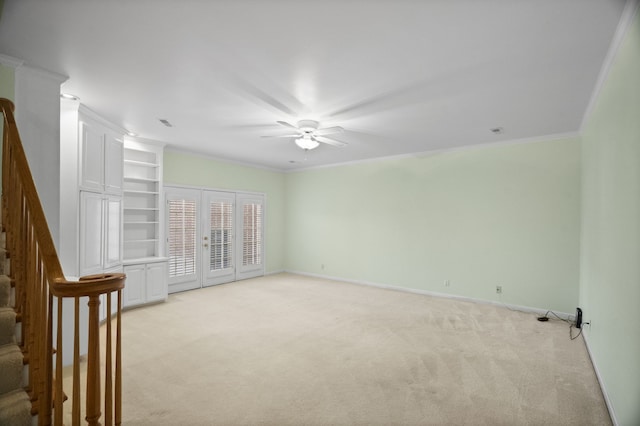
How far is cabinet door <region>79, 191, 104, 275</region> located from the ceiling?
1104mm

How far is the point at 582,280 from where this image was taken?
4098mm

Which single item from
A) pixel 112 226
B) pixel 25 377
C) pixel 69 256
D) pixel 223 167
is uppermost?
pixel 223 167

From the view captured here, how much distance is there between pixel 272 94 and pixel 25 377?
9.15ft

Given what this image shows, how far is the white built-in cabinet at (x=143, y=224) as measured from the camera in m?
4.85

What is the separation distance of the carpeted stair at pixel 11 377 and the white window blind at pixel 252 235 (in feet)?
17.0

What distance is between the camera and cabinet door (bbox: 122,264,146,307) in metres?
4.68

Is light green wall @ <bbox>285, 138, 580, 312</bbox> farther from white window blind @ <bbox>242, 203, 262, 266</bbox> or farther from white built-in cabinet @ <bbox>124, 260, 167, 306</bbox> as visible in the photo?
white built-in cabinet @ <bbox>124, 260, 167, 306</bbox>

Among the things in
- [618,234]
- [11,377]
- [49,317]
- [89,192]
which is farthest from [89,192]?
[618,234]

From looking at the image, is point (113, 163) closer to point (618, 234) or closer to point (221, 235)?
point (221, 235)

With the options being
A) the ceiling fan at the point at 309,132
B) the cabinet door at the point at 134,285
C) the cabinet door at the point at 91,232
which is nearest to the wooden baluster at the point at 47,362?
the cabinet door at the point at 91,232

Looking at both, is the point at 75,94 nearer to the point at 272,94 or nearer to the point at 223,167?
the point at 272,94

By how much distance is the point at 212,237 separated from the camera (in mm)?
6484

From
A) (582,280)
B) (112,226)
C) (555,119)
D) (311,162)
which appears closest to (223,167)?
(311,162)

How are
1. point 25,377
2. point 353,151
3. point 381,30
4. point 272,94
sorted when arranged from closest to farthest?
point 25,377 → point 381,30 → point 272,94 → point 353,151
